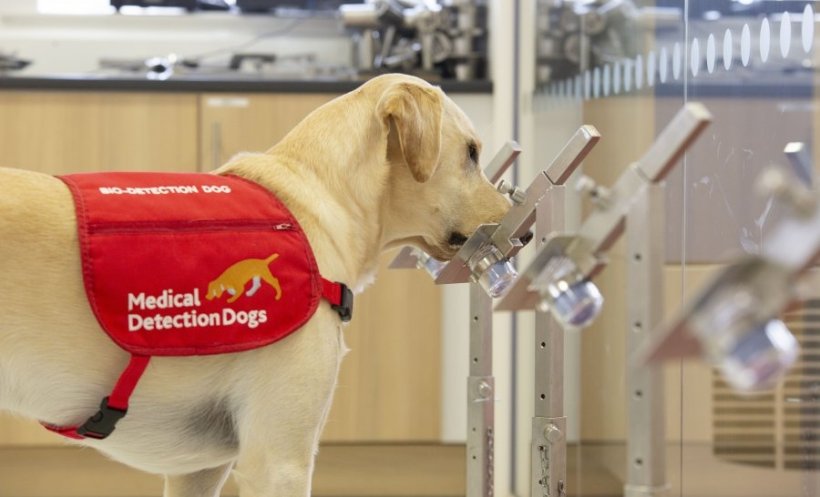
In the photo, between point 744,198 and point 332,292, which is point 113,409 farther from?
point 744,198

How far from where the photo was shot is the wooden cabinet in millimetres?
3350

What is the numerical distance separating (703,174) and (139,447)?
1.06 metres

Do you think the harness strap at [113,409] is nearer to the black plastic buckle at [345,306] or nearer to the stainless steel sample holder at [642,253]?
the black plastic buckle at [345,306]

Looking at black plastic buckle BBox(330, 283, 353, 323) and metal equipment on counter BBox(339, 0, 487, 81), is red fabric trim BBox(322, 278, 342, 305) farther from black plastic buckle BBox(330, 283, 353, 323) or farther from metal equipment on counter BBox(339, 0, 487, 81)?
metal equipment on counter BBox(339, 0, 487, 81)

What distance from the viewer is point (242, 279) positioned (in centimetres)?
158

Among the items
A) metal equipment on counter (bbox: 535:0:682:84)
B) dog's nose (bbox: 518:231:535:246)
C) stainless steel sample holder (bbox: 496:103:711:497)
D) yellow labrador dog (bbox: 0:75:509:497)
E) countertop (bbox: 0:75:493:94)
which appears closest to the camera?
stainless steel sample holder (bbox: 496:103:711:497)

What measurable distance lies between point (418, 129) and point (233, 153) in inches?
69.2

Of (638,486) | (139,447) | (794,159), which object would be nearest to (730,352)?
(638,486)

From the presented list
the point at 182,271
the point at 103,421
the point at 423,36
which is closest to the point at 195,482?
the point at 103,421

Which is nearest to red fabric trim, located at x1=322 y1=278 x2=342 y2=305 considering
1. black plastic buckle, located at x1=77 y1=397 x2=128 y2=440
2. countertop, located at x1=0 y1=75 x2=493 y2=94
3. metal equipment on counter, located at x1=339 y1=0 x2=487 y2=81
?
black plastic buckle, located at x1=77 y1=397 x2=128 y2=440

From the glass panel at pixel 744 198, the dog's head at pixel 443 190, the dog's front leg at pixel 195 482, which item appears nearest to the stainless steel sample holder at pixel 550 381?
the dog's head at pixel 443 190

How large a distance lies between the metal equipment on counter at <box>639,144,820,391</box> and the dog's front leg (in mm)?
1112

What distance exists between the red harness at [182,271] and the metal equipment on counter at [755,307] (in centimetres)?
79

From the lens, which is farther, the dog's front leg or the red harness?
the dog's front leg
